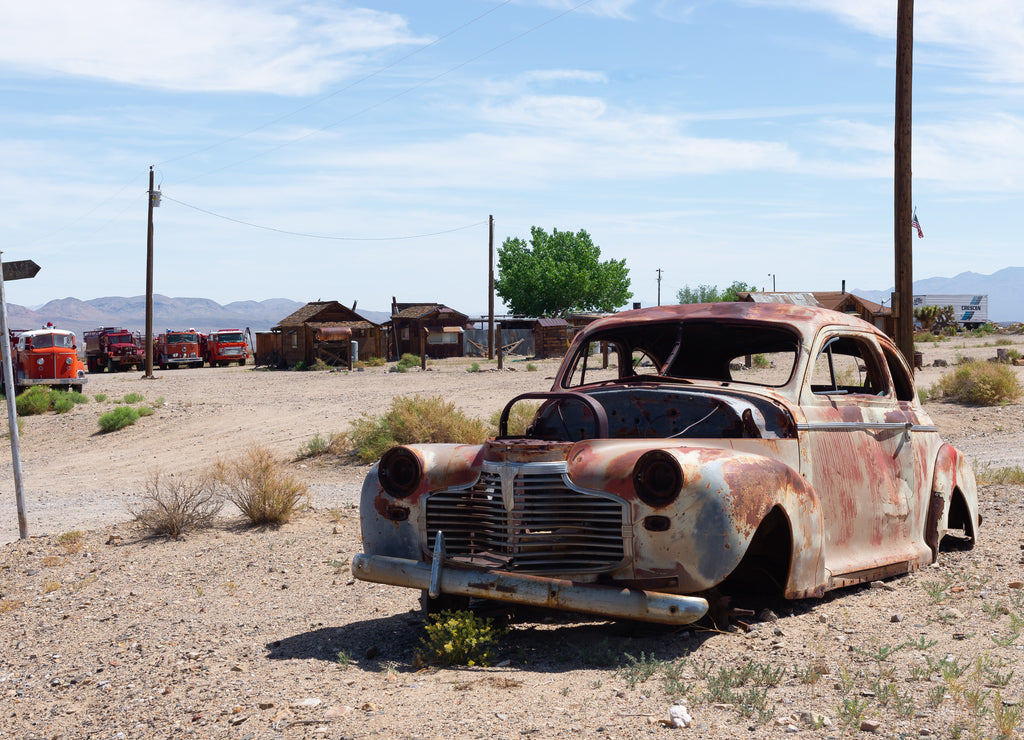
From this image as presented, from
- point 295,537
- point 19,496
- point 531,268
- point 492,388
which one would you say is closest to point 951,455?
point 295,537

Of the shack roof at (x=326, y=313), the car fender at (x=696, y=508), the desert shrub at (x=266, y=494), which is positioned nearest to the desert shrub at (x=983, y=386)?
the desert shrub at (x=266, y=494)

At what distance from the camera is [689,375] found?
21.8 feet

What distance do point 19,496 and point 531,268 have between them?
70.1 metres

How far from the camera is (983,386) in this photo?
761 inches

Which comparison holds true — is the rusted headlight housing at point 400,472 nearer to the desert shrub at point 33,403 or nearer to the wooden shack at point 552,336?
the desert shrub at point 33,403

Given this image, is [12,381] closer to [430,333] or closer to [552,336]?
[552,336]

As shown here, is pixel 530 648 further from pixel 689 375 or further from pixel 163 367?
pixel 163 367

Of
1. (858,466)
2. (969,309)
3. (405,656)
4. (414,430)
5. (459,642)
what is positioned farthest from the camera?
(969,309)

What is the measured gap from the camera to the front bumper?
4473mm

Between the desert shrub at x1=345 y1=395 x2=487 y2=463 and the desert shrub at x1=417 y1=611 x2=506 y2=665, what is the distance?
9173 mm

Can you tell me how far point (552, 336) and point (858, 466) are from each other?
42.2m

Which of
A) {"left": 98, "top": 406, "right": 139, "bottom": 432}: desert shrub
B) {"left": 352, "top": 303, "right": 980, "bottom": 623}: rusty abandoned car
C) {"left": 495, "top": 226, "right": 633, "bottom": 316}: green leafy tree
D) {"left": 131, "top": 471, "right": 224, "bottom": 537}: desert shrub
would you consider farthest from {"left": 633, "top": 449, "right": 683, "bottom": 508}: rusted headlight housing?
{"left": 495, "top": 226, "right": 633, "bottom": 316}: green leafy tree

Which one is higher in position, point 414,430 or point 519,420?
point 519,420

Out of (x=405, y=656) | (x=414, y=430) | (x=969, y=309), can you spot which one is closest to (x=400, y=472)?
(x=405, y=656)
